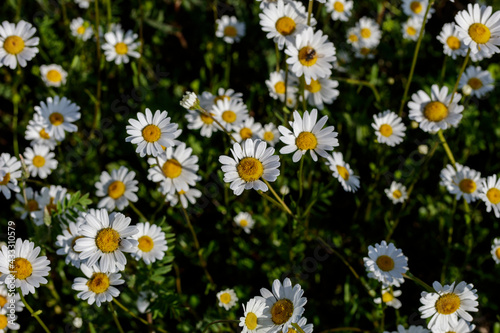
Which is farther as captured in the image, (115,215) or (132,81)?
(132,81)

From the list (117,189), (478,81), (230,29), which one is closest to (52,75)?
(117,189)

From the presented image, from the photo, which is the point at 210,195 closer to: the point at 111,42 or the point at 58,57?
the point at 111,42

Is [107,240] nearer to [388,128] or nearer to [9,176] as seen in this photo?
[9,176]

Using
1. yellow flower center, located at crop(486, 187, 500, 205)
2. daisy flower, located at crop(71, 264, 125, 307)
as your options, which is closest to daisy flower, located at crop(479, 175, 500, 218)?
yellow flower center, located at crop(486, 187, 500, 205)

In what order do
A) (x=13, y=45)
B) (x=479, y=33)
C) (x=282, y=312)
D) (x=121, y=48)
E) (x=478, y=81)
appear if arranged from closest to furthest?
(x=282, y=312) → (x=479, y=33) → (x=13, y=45) → (x=478, y=81) → (x=121, y=48)

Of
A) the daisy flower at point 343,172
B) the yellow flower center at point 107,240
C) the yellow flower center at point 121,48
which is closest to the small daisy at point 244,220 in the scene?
the daisy flower at point 343,172

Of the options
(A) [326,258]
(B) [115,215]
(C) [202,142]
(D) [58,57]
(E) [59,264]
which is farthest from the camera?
(D) [58,57]

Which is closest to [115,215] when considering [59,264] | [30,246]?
[30,246]
